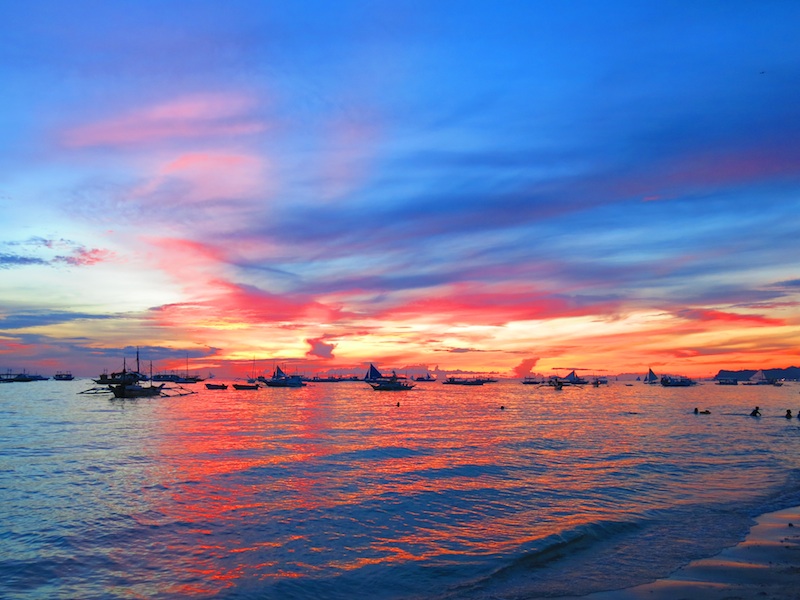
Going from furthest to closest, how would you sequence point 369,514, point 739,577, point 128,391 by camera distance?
point 128,391
point 369,514
point 739,577

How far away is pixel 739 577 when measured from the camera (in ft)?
42.4

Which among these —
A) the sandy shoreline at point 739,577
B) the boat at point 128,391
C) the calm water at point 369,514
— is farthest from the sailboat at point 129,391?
the sandy shoreline at point 739,577

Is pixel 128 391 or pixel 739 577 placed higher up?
pixel 739 577

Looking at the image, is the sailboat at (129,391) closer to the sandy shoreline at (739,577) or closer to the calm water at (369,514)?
the calm water at (369,514)

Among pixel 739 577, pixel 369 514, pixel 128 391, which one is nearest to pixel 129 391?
pixel 128 391

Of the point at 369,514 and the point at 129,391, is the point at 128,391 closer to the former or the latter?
the point at 129,391

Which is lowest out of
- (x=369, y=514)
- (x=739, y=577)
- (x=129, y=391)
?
(x=129, y=391)

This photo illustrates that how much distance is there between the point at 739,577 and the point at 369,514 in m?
12.6

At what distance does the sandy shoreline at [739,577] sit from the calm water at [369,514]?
0.70 meters

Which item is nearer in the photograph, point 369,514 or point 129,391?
point 369,514

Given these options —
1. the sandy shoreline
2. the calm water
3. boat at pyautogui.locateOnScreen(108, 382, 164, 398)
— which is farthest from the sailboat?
the sandy shoreline

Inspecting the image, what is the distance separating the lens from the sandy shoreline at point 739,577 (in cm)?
1184

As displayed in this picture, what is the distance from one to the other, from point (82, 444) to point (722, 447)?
Answer: 165ft

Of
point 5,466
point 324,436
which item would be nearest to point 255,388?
point 324,436
